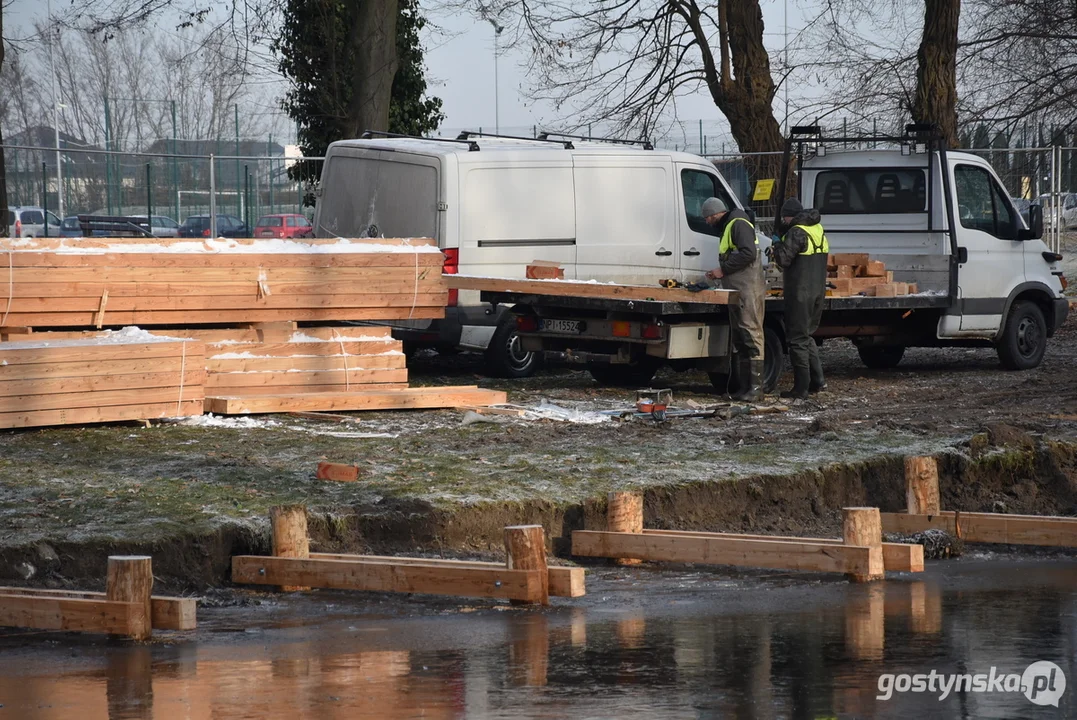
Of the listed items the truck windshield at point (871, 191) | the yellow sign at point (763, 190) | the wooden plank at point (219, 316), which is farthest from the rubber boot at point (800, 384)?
the wooden plank at point (219, 316)

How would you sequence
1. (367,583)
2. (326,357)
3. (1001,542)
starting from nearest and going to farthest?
(367,583) < (1001,542) < (326,357)

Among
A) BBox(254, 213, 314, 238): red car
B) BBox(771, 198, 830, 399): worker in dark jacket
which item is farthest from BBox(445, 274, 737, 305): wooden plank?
BBox(254, 213, 314, 238): red car

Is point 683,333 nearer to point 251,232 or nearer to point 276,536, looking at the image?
point 276,536

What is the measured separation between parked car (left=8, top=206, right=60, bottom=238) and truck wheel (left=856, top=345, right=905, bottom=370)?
13.5m

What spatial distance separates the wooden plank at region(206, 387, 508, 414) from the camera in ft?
38.1

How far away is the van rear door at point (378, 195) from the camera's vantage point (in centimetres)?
1391

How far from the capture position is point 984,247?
14.8 m

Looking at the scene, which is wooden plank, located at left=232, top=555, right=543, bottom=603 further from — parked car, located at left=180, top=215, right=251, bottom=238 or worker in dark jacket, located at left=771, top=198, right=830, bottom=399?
parked car, located at left=180, top=215, right=251, bottom=238

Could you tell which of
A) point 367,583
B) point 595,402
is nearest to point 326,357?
point 595,402

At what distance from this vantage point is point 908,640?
6.23 m

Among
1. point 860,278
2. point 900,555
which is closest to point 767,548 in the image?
point 900,555

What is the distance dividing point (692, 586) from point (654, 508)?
1334mm

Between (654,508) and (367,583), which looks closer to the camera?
(367,583)

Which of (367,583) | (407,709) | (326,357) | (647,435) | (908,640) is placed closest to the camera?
(407,709)
